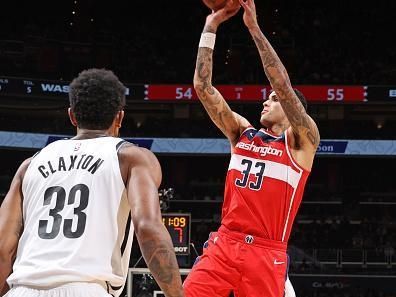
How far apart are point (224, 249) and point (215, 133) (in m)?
17.7

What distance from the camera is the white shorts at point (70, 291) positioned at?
265 centimetres

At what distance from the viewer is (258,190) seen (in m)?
4.85

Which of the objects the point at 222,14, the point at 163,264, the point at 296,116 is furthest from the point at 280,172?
the point at 163,264

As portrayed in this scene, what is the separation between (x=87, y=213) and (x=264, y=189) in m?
2.28

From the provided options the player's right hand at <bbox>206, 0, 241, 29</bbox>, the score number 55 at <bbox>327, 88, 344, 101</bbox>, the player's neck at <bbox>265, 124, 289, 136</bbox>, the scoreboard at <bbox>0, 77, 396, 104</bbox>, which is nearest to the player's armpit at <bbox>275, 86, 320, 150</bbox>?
the player's neck at <bbox>265, 124, 289, 136</bbox>

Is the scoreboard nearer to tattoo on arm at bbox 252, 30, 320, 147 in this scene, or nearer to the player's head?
the player's head

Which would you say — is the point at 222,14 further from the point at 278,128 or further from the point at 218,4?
the point at 278,128

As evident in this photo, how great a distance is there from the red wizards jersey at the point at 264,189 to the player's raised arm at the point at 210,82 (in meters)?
0.22

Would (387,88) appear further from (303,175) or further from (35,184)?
(35,184)

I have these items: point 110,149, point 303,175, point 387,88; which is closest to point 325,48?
point 387,88

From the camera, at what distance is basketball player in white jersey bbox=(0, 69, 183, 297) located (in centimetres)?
269

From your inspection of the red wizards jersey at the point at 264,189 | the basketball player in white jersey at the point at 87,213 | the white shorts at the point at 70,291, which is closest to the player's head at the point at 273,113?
the red wizards jersey at the point at 264,189

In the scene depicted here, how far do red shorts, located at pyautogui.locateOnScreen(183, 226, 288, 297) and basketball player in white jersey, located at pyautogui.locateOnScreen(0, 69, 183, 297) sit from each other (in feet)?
6.13

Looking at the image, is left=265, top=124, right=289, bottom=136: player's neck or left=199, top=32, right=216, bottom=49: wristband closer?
left=199, top=32, right=216, bottom=49: wristband
